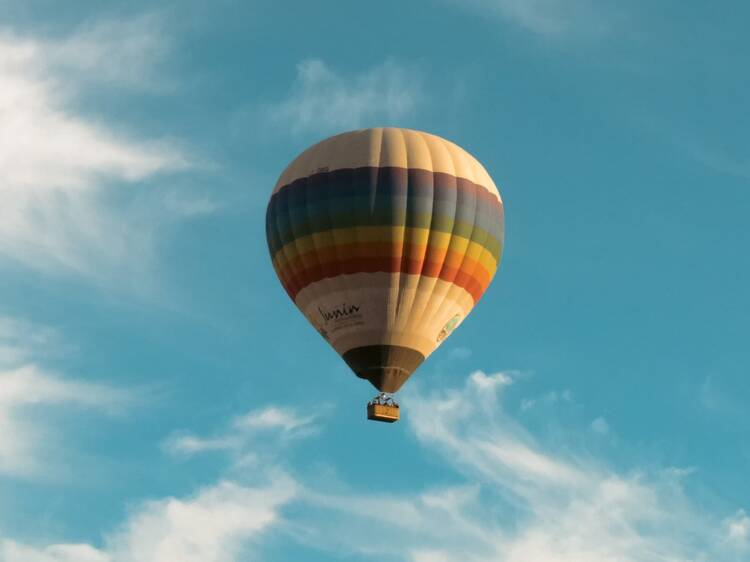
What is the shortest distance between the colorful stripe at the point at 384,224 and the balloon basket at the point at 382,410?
4.68 metres

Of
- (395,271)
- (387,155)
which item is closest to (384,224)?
(395,271)

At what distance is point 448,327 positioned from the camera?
2906 inches

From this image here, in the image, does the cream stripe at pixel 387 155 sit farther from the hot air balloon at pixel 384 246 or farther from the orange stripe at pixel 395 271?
the orange stripe at pixel 395 271

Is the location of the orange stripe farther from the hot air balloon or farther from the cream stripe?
the cream stripe

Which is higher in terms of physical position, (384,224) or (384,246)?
(384,224)

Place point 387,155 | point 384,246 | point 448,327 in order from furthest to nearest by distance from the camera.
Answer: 1. point 448,327
2. point 387,155
3. point 384,246

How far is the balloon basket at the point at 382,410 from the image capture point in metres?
71.7

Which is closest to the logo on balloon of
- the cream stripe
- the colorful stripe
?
the colorful stripe

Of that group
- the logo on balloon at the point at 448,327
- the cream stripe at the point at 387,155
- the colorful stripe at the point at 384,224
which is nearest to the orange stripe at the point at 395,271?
the colorful stripe at the point at 384,224

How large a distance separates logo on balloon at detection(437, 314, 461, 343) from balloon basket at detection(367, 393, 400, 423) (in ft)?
10.5

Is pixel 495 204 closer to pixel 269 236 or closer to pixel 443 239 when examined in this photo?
pixel 443 239

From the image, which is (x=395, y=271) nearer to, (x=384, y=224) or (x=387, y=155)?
(x=384, y=224)

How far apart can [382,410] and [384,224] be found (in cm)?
672

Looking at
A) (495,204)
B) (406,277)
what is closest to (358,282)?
(406,277)
